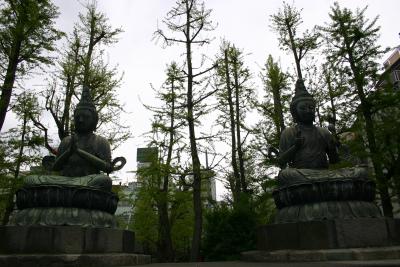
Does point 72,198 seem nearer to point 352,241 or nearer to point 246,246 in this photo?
point 352,241

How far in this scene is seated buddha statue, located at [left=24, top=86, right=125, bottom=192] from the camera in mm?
6802

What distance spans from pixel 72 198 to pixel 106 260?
121 centimetres

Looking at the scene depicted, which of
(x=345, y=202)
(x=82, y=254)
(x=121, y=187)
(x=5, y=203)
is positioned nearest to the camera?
(x=82, y=254)

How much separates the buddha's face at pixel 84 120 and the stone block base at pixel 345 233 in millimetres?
4597

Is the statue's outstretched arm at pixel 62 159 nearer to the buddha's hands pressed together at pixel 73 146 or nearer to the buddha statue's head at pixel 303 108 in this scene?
the buddha's hands pressed together at pixel 73 146

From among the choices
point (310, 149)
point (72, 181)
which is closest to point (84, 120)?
point (72, 181)

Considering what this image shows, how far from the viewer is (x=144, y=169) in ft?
52.1

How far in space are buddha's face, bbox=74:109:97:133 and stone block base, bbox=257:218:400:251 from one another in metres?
4.60

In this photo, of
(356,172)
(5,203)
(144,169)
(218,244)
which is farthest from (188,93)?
(356,172)

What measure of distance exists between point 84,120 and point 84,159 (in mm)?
905

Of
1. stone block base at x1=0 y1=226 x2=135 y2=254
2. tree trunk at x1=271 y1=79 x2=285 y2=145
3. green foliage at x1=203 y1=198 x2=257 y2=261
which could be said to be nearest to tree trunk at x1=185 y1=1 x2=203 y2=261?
green foliage at x1=203 y1=198 x2=257 y2=261

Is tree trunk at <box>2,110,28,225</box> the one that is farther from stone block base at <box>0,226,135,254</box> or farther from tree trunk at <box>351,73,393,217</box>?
tree trunk at <box>351,73,393,217</box>

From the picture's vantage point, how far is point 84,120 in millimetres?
8094

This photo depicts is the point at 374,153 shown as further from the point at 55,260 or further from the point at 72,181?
the point at 55,260
